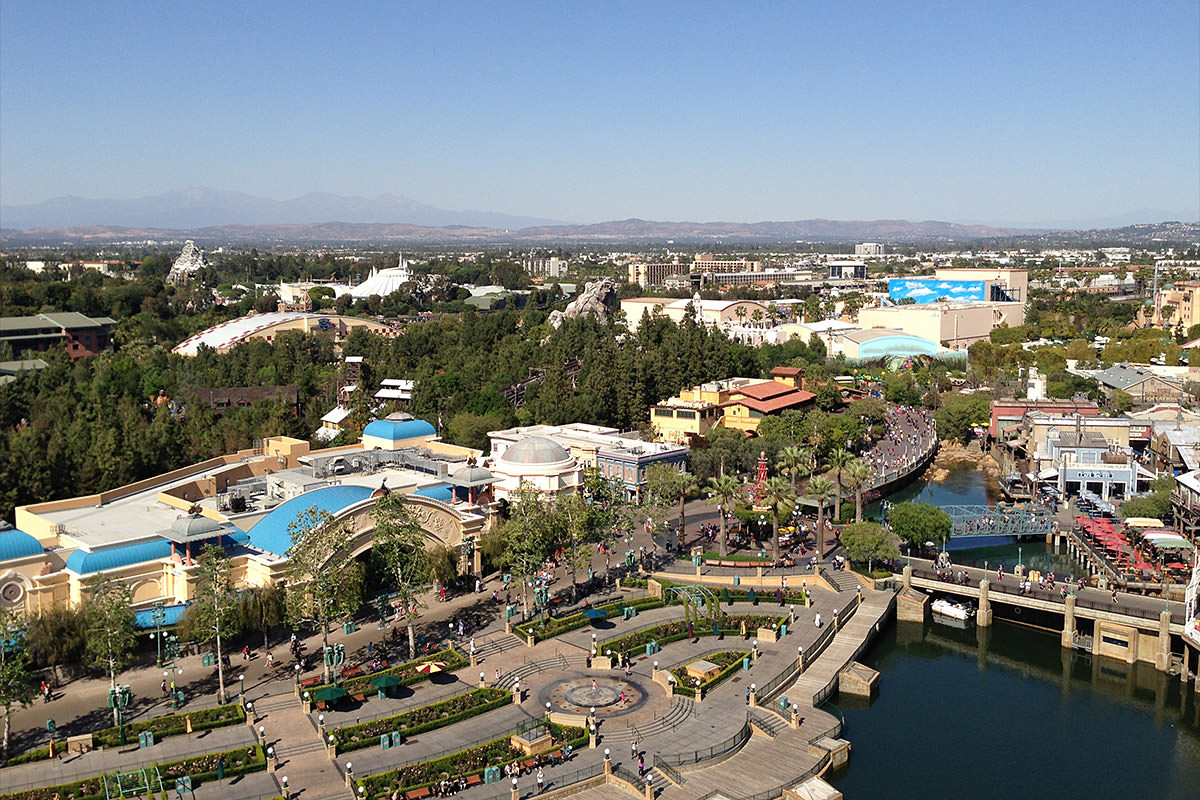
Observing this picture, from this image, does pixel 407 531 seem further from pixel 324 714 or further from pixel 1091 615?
pixel 1091 615

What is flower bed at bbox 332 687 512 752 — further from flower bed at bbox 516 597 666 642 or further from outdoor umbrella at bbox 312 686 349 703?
flower bed at bbox 516 597 666 642

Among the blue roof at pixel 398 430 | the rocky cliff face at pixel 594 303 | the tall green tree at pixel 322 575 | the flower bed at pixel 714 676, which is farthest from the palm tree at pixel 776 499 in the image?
the rocky cliff face at pixel 594 303

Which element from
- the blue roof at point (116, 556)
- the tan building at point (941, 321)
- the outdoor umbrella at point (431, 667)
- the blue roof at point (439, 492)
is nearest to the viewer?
the outdoor umbrella at point (431, 667)

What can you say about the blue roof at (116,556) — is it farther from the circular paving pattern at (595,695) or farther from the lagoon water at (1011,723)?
the lagoon water at (1011,723)

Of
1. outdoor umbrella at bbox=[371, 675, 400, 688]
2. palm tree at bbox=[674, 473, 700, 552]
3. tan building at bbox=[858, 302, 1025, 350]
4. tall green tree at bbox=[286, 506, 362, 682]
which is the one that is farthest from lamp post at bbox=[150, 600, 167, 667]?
tan building at bbox=[858, 302, 1025, 350]

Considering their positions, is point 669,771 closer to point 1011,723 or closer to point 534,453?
point 1011,723

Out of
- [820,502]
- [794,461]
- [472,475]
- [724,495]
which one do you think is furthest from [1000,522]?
[472,475]

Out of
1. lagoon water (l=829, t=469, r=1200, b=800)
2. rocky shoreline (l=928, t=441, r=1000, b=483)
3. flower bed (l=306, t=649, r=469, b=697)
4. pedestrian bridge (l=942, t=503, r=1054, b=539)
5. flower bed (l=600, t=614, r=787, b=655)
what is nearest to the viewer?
lagoon water (l=829, t=469, r=1200, b=800)
